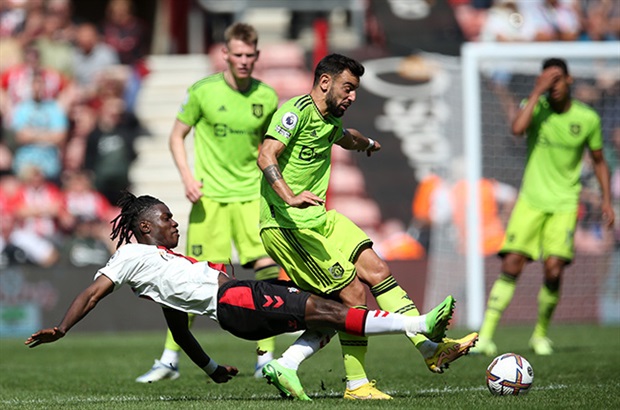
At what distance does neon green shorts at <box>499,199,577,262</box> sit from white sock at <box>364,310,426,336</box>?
176 inches

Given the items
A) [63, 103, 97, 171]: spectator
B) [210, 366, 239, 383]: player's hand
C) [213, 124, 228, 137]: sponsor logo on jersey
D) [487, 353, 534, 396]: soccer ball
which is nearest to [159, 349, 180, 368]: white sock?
[210, 366, 239, 383]: player's hand

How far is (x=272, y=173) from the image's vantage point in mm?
7215

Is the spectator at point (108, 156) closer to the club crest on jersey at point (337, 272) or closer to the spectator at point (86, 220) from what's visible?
the spectator at point (86, 220)

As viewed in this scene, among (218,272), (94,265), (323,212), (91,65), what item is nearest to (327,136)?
(323,212)

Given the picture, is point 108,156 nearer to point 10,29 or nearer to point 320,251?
point 10,29

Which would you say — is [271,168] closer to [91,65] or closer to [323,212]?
[323,212]

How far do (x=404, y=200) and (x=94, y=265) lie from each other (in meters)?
5.86

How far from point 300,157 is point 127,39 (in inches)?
532

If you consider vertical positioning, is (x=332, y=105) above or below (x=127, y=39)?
above

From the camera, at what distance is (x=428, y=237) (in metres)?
17.6

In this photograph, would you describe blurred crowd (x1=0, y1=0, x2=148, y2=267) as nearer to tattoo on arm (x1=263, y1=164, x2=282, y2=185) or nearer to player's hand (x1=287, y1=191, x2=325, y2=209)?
tattoo on arm (x1=263, y1=164, x2=282, y2=185)

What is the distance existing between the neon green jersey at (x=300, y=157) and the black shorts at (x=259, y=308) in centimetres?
57

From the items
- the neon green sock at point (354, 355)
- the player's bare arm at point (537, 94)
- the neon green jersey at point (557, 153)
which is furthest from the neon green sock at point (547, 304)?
the neon green sock at point (354, 355)

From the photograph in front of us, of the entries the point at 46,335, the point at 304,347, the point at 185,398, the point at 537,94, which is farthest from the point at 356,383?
the point at 537,94
